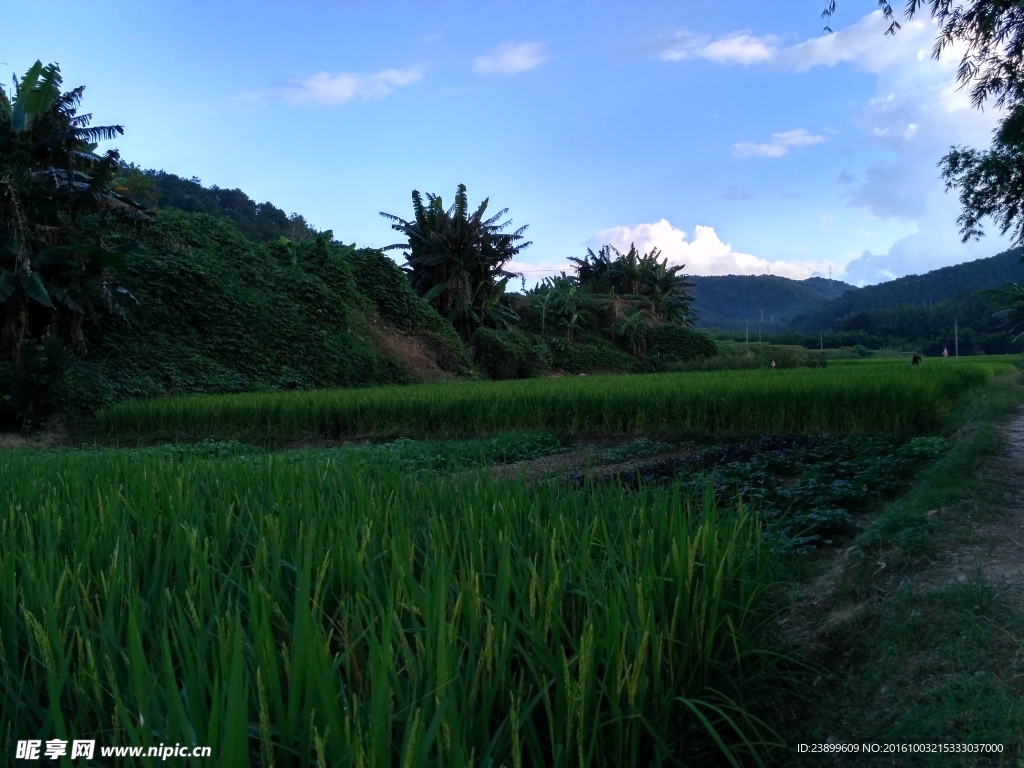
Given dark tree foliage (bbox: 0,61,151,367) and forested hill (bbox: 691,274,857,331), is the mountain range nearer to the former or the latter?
forested hill (bbox: 691,274,857,331)

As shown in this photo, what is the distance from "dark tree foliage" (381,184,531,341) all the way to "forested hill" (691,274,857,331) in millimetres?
96429

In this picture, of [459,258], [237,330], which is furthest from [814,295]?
[237,330]

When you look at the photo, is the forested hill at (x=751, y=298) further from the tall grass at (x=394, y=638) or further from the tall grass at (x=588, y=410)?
the tall grass at (x=394, y=638)

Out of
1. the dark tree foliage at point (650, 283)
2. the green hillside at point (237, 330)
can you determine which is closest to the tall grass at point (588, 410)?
the green hillside at point (237, 330)

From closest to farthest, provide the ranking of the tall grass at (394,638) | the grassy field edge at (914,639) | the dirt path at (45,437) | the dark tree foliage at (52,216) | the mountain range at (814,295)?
the tall grass at (394,638)
the grassy field edge at (914,639)
the dirt path at (45,437)
the dark tree foliage at (52,216)
the mountain range at (814,295)

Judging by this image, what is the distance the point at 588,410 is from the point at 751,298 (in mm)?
124581

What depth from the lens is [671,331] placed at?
29.7m

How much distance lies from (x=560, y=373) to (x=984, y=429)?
19.4 m

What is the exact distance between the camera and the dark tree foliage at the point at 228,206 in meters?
Answer: 32.2

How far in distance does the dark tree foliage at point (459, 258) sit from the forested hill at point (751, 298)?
3796 inches

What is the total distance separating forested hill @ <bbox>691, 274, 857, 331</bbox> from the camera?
119m

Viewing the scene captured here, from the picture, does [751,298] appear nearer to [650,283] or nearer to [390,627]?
[650,283]

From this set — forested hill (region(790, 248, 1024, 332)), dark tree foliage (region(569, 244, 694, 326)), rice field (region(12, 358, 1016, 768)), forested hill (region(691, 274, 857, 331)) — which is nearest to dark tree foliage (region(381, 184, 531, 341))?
Answer: dark tree foliage (region(569, 244, 694, 326))

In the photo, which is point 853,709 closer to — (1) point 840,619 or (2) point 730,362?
(1) point 840,619
